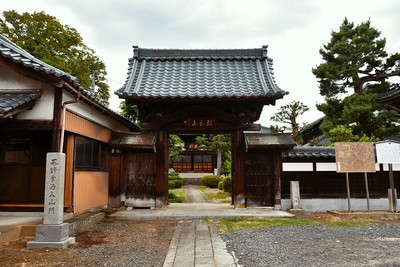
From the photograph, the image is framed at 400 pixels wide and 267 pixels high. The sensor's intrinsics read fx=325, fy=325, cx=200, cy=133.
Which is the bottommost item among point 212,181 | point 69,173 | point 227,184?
point 227,184

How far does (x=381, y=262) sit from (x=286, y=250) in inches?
65.3

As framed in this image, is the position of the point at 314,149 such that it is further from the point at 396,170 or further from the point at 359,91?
the point at 359,91

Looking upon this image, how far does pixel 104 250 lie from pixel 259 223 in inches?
188

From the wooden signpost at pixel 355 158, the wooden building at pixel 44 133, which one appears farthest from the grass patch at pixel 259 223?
the wooden building at pixel 44 133

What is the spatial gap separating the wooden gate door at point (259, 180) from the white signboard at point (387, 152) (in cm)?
381

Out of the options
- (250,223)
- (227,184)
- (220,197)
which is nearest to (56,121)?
(250,223)

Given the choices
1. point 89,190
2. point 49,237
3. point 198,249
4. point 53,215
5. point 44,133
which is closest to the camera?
point 198,249

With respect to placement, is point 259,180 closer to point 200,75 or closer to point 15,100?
point 200,75

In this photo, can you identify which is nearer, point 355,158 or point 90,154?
point 90,154

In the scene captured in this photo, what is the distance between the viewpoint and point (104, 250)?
6.76m

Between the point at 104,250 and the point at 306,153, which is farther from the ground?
the point at 306,153

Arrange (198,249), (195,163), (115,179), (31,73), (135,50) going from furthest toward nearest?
(195,163) → (135,50) → (115,179) → (31,73) → (198,249)

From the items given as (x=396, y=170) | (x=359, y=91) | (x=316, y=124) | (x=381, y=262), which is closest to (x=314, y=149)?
(x=396, y=170)

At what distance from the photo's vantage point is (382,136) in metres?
19.1
